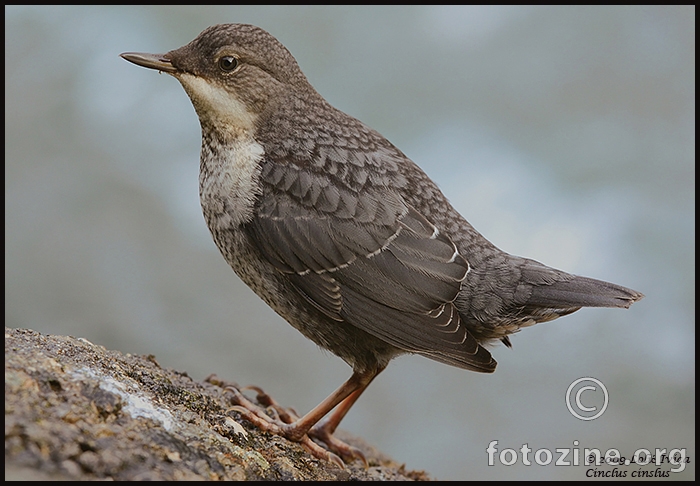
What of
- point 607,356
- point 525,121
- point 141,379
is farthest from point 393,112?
point 141,379

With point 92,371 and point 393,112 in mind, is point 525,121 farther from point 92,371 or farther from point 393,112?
point 92,371

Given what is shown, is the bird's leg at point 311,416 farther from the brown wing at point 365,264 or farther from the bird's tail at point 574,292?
the bird's tail at point 574,292

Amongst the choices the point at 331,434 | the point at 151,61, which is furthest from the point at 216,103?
the point at 331,434

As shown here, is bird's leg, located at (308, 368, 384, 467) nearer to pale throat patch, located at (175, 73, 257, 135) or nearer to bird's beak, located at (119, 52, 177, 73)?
pale throat patch, located at (175, 73, 257, 135)

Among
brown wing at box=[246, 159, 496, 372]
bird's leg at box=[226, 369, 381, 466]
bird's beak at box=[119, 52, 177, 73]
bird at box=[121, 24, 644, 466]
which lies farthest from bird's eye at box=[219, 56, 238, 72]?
bird's leg at box=[226, 369, 381, 466]

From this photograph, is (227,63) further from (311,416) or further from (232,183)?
(311,416)

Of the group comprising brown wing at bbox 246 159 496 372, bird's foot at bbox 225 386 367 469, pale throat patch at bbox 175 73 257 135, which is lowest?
bird's foot at bbox 225 386 367 469

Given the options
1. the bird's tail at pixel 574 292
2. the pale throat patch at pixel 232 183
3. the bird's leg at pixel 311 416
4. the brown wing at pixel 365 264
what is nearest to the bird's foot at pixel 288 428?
the bird's leg at pixel 311 416

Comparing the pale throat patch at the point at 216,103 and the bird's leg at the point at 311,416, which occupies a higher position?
the pale throat patch at the point at 216,103
